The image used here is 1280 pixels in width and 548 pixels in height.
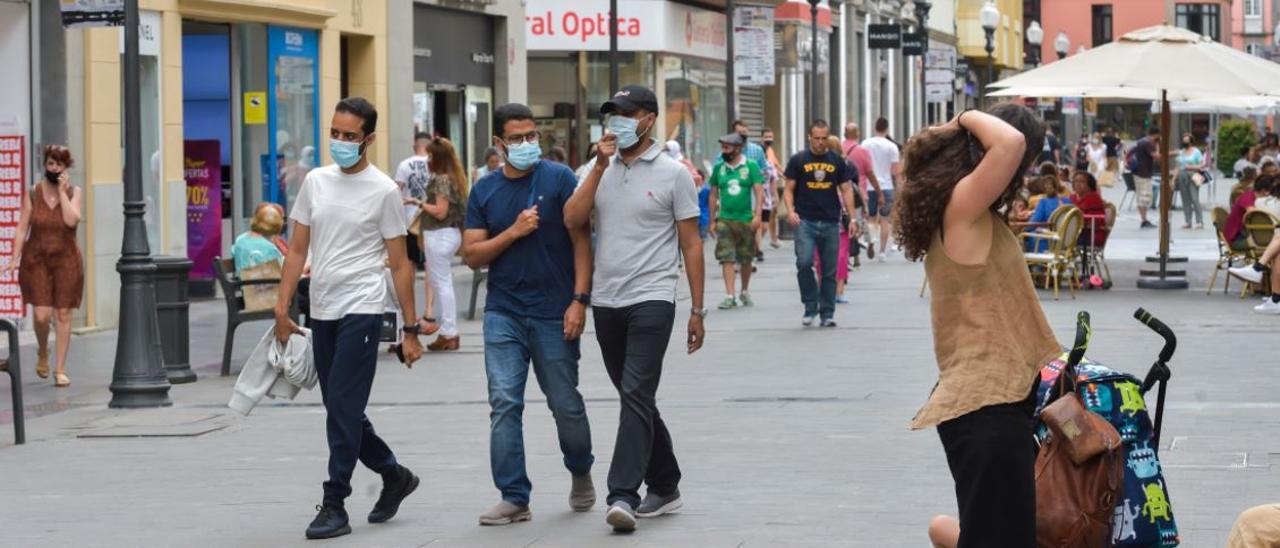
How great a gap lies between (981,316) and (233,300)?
10.9m

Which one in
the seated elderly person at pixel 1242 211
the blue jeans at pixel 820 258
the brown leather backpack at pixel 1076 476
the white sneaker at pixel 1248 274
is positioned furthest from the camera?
the seated elderly person at pixel 1242 211

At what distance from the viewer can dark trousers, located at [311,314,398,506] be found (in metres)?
8.54

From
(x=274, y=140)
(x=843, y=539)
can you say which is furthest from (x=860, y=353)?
(x=274, y=140)

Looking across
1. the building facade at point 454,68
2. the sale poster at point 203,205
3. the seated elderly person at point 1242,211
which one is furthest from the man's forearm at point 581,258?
the building facade at point 454,68

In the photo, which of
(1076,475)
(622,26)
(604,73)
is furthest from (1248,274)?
(622,26)

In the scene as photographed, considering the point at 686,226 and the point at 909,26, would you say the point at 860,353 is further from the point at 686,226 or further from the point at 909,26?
the point at 909,26

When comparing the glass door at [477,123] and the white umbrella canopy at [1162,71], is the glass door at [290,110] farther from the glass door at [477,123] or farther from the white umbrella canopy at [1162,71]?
the white umbrella canopy at [1162,71]

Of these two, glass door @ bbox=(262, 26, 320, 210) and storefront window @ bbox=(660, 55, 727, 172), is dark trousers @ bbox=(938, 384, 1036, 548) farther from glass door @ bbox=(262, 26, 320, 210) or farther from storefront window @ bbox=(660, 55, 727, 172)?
storefront window @ bbox=(660, 55, 727, 172)

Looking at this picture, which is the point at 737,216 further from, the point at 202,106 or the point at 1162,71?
the point at 202,106

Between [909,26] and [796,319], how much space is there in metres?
45.4

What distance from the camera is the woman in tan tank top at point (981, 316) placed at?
5445 millimetres

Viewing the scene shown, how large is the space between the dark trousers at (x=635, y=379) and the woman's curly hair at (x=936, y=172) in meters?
3.01

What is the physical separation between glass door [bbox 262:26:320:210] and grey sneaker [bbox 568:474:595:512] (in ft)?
49.5

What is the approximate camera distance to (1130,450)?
18.6 ft
